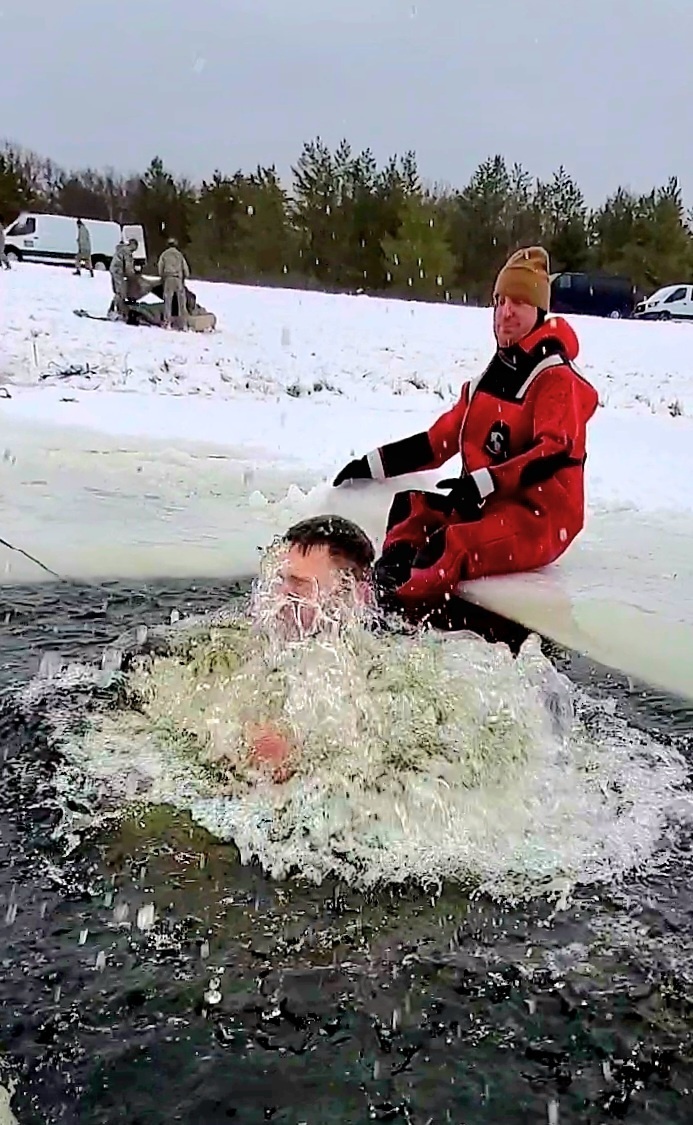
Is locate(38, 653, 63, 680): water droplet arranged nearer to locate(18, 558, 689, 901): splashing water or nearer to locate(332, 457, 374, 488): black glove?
locate(18, 558, 689, 901): splashing water

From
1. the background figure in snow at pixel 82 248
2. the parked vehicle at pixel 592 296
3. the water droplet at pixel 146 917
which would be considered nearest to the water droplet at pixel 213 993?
the water droplet at pixel 146 917

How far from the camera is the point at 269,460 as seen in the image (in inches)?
312

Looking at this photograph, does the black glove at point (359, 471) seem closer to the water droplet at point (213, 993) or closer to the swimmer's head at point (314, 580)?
the swimmer's head at point (314, 580)

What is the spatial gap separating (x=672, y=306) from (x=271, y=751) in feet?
102

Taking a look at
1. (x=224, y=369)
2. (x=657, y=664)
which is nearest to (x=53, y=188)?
(x=224, y=369)

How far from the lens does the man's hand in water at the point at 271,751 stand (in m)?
2.97

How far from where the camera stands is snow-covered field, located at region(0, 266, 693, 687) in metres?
5.31

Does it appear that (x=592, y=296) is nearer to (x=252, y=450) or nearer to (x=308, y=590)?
(x=252, y=450)

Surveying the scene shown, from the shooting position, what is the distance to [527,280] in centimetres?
527

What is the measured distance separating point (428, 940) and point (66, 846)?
2.95 ft

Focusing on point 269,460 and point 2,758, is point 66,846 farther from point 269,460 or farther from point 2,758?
point 269,460

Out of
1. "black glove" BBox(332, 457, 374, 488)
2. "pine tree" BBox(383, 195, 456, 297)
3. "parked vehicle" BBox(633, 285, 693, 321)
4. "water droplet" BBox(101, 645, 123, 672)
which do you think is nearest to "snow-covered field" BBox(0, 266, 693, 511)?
"black glove" BBox(332, 457, 374, 488)

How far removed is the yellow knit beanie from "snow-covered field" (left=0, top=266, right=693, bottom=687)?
1216 mm

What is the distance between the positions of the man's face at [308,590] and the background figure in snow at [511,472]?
4.57 ft
